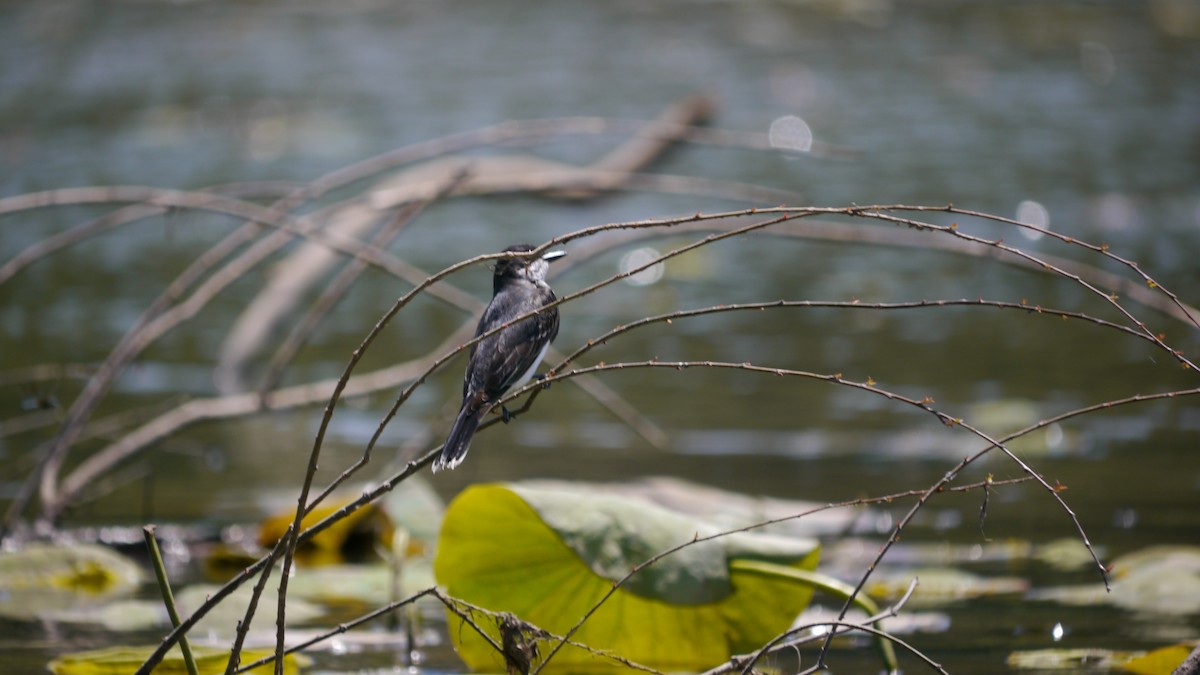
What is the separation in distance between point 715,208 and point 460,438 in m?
10.2

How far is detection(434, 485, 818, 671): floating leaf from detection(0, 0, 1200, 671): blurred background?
62 centimetres

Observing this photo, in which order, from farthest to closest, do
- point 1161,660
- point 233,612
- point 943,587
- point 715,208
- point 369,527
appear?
point 715,208
point 369,527
point 943,587
point 233,612
point 1161,660

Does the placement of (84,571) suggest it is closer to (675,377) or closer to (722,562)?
(722,562)

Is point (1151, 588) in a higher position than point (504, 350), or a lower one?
lower

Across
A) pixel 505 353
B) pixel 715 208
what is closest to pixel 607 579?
pixel 505 353

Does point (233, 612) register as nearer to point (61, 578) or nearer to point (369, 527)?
point (61, 578)

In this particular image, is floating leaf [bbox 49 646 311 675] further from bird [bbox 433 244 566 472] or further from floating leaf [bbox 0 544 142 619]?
floating leaf [bbox 0 544 142 619]

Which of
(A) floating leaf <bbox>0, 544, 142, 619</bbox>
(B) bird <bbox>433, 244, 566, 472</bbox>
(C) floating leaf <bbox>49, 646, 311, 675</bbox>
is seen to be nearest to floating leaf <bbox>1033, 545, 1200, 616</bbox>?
(B) bird <bbox>433, 244, 566, 472</bbox>

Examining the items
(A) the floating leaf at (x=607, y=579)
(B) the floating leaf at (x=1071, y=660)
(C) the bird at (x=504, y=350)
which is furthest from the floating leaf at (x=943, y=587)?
(C) the bird at (x=504, y=350)

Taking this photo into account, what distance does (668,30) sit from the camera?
24.3 meters

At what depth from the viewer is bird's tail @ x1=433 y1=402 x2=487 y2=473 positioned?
3.11 meters

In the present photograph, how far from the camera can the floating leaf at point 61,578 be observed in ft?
15.0

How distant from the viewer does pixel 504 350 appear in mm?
3477

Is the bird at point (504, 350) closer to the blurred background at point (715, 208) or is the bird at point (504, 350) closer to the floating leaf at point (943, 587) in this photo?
the blurred background at point (715, 208)
